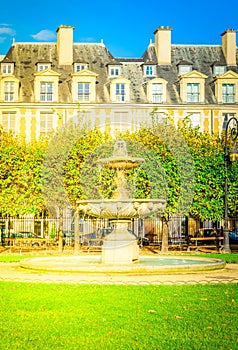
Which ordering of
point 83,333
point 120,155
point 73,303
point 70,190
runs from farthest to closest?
point 70,190
point 120,155
point 73,303
point 83,333

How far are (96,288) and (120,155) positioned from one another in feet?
20.8

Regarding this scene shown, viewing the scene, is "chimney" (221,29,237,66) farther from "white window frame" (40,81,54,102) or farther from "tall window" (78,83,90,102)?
"white window frame" (40,81,54,102)

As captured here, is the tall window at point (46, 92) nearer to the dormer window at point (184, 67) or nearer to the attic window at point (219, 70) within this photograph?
the dormer window at point (184, 67)

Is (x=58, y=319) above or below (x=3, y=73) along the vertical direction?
below

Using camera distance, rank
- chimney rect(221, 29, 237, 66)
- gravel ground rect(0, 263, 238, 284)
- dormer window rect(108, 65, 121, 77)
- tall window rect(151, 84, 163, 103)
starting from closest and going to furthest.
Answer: gravel ground rect(0, 263, 238, 284) → tall window rect(151, 84, 163, 103) → dormer window rect(108, 65, 121, 77) → chimney rect(221, 29, 237, 66)

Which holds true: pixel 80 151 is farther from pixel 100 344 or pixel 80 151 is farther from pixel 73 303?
pixel 100 344

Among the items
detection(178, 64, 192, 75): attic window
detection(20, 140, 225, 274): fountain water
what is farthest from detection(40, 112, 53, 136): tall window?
detection(20, 140, 225, 274): fountain water

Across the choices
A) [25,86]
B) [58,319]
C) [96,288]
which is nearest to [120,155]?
[96,288]

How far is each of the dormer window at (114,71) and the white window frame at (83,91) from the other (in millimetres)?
2442

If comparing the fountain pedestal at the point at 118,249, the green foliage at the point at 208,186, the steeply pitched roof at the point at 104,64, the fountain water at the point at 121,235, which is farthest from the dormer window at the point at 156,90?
the fountain pedestal at the point at 118,249

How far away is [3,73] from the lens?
41.3 metres

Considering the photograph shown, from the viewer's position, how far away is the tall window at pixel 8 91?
40.1 metres

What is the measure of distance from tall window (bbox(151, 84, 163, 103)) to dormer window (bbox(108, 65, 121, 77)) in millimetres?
2827

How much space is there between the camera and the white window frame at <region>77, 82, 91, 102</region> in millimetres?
40656
